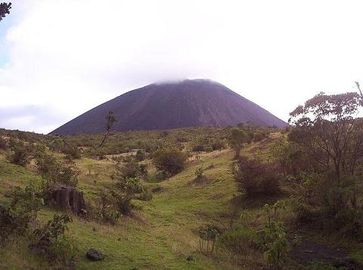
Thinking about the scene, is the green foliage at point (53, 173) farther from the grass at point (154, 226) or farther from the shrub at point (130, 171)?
the shrub at point (130, 171)

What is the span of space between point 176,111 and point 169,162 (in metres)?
124

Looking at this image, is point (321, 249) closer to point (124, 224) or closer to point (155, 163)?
point (124, 224)

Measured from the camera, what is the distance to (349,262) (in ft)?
69.9

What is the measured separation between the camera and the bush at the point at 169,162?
46.9 m

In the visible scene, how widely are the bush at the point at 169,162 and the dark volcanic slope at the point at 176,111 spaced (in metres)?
99.3

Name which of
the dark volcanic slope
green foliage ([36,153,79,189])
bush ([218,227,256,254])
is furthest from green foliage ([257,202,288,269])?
the dark volcanic slope

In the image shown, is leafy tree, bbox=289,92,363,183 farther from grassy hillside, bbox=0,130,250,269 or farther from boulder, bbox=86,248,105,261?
boulder, bbox=86,248,105,261

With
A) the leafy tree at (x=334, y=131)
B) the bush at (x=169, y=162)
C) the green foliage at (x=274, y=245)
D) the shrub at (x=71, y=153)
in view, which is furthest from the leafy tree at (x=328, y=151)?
the shrub at (x=71, y=153)

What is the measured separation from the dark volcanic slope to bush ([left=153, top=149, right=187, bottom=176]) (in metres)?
99.3

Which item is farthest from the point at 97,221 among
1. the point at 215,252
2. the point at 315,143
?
the point at 315,143

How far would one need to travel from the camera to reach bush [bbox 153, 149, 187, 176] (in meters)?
46.9

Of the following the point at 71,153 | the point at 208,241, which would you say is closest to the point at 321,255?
the point at 208,241

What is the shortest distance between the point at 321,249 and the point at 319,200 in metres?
3.93

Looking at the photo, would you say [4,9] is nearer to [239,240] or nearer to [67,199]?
[67,199]
